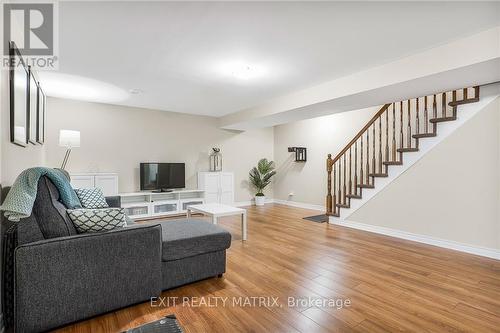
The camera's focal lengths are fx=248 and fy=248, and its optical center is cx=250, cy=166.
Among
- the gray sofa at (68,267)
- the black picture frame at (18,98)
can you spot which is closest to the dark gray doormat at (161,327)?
the gray sofa at (68,267)

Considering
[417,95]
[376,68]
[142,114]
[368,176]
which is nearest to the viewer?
[376,68]

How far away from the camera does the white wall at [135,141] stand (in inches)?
187

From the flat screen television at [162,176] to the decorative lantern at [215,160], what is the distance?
876 mm

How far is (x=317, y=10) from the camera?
2057 mm

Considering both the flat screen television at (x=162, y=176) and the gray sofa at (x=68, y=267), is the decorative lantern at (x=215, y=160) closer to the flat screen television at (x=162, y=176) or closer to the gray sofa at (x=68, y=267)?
the flat screen television at (x=162, y=176)

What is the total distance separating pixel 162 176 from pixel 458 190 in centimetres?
518

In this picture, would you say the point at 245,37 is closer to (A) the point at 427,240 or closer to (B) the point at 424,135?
(B) the point at 424,135

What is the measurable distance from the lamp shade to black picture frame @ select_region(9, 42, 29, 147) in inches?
55.2

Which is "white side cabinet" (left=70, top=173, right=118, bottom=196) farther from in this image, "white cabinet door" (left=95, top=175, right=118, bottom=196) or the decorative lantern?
the decorative lantern

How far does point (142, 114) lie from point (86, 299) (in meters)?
4.47

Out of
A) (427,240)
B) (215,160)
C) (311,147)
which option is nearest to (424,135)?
(427,240)

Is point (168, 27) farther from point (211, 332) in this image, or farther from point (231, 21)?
point (211, 332)

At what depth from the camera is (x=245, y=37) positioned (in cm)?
247

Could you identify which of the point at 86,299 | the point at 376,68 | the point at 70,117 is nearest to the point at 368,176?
the point at 376,68
